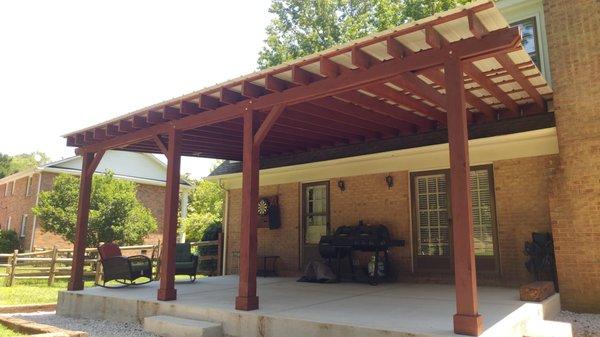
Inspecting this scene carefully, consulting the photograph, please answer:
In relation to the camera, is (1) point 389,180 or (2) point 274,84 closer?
(2) point 274,84

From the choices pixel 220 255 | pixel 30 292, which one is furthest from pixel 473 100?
→ pixel 30 292

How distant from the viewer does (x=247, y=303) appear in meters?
5.82

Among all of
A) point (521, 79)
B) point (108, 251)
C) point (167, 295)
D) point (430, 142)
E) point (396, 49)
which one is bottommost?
point (167, 295)

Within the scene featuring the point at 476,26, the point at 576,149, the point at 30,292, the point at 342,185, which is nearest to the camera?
the point at 476,26

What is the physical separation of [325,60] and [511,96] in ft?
12.1

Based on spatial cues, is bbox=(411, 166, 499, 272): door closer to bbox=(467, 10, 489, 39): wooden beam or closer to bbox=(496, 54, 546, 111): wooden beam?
bbox=(496, 54, 546, 111): wooden beam

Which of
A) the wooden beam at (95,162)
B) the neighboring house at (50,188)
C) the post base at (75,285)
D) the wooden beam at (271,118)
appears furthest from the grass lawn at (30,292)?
the neighboring house at (50,188)

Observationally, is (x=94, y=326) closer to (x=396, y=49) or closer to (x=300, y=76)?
(x=300, y=76)

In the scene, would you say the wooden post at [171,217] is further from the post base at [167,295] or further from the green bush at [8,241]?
the green bush at [8,241]

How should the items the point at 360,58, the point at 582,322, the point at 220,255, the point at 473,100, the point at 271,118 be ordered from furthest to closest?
1. the point at 220,255
2. the point at 473,100
3. the point at 271,118
4. the point at 582,322
5. the point at 360,58

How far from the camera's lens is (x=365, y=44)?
5039 millimetres

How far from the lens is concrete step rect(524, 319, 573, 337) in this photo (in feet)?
15.8

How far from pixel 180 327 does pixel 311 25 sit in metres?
22.9

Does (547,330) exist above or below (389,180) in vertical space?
below
